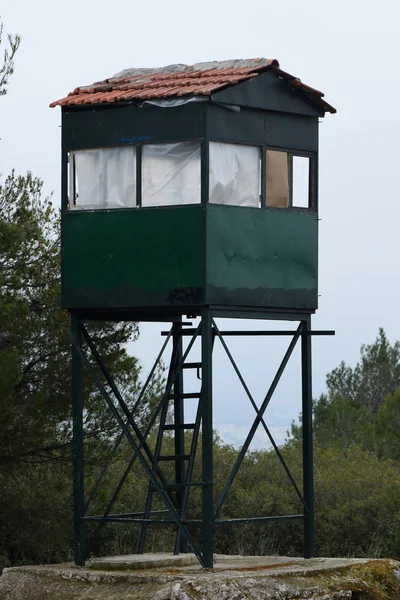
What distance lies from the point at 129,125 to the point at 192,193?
4.26 feet

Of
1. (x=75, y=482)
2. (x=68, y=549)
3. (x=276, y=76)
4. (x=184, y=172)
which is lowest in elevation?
(x=68, y=549)

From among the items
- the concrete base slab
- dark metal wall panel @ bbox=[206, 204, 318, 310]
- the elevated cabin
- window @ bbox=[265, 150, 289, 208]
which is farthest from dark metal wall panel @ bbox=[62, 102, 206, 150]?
the concrete base slab

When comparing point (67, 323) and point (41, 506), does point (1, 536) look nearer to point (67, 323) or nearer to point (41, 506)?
point (41, 506)

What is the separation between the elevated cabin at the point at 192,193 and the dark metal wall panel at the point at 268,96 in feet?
0.06

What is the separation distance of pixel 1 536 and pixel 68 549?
5.20 ft

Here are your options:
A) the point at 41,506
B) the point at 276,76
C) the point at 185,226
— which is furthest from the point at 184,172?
the point at 41,506

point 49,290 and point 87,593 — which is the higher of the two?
point 49,290

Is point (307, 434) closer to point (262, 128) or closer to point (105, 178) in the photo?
point (262, 128)

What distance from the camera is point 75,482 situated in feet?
57.8

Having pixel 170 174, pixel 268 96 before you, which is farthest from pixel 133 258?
pixel 268 96

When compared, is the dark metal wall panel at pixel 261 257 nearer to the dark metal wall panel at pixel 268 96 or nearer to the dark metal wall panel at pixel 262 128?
the dark metal wall panel at pixel 262 128

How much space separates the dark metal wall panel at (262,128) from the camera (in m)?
16.7

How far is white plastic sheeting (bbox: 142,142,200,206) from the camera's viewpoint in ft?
54.7

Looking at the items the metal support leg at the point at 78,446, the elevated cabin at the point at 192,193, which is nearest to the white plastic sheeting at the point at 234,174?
the elevated cabin at the point at 192,193
